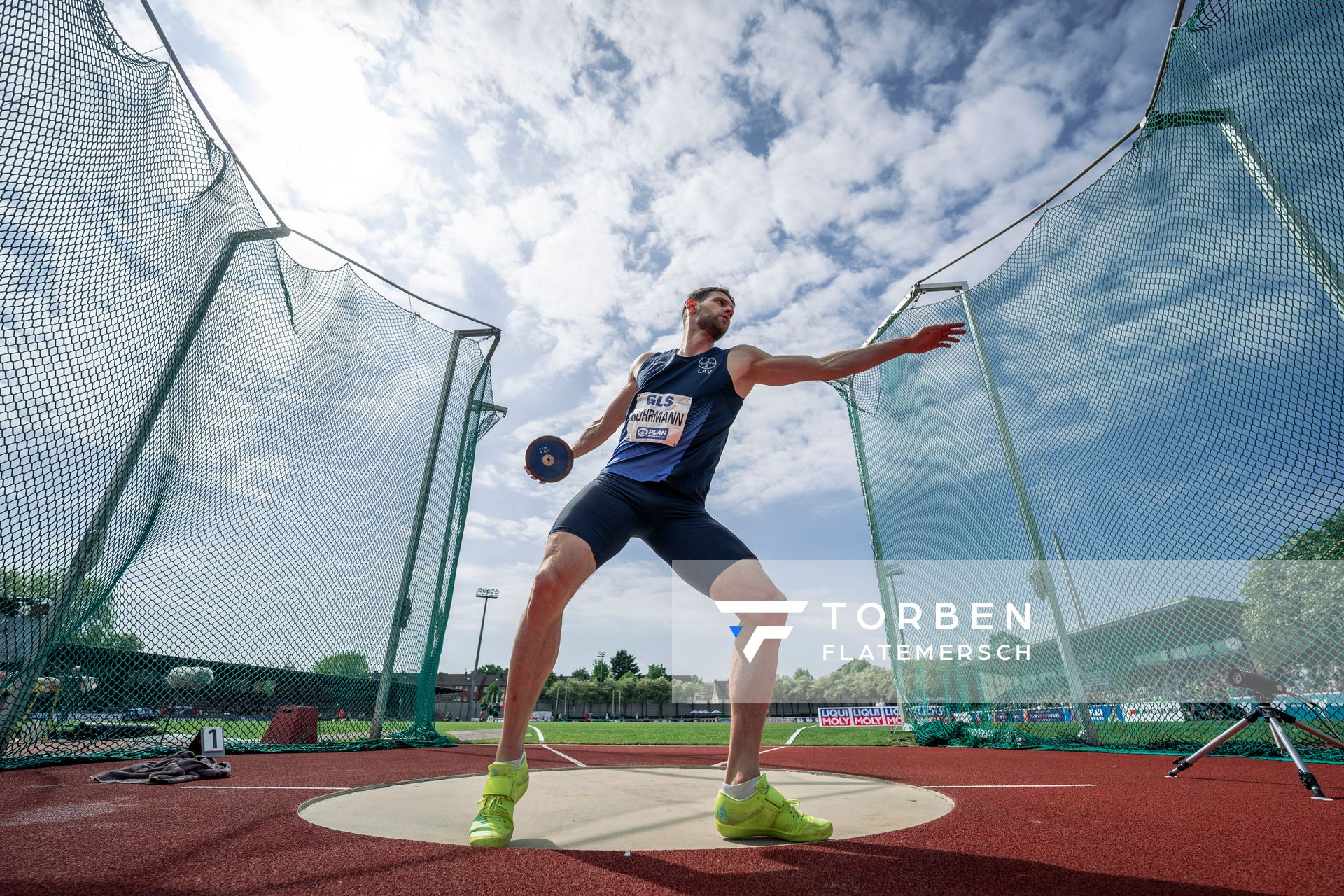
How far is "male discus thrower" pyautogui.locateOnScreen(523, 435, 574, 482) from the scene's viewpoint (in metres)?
2.73

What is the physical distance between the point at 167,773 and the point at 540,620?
8.97ft

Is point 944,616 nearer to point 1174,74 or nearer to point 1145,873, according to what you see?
point 1174,74

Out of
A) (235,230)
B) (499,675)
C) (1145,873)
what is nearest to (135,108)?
(235,230)

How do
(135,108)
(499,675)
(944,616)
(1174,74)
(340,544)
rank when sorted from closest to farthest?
(135,108) < (1174,74) < (340,544) < (944,616) < (499,675)

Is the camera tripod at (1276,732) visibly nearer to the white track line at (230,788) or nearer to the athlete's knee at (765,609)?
the athlete's knee at (765,609)

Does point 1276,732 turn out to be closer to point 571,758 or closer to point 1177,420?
point 1177,420

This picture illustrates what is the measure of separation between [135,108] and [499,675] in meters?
112

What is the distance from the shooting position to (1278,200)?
424 cm

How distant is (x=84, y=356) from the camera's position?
3.58 meters

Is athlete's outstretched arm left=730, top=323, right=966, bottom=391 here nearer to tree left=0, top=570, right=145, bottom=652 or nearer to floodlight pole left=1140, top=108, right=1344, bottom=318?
floodlight pole left=1140, top=108, right=1344, bottom=318

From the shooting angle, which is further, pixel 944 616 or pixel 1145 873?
pixel 944 616

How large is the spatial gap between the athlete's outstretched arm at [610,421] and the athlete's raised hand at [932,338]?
115 cm

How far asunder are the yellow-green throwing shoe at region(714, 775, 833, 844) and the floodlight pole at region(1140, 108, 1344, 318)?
15.4ft

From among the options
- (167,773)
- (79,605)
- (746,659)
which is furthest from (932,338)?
(79,605)
